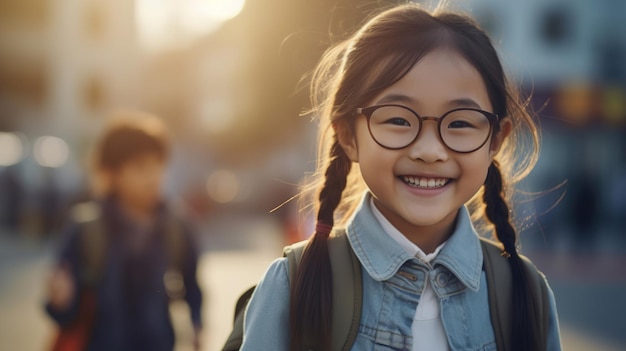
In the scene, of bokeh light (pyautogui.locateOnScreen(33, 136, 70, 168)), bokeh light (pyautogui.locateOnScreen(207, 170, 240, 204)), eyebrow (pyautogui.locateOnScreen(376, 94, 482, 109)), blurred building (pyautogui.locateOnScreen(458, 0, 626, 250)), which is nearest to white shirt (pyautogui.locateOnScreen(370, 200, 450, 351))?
eyebrow (pyautogui.locateOnScreen(376, 94, 482, 109))

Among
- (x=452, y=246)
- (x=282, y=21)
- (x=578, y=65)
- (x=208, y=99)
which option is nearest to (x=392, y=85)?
(x=452, y=246)

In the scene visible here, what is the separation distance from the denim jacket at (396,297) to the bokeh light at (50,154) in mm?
18839

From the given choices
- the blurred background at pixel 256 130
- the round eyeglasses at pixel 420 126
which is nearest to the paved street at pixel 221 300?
the blurred background at pixel 256 130

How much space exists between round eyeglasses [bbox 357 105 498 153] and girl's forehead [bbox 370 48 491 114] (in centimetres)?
2

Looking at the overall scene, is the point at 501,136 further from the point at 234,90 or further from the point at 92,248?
the point at 234,90

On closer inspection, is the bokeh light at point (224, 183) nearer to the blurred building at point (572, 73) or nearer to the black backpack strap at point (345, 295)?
the blurred building at point (572, 73)

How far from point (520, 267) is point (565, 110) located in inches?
865

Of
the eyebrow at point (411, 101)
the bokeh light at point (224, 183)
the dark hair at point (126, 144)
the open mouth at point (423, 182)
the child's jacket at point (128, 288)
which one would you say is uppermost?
the eyebrow at point (411, 101)

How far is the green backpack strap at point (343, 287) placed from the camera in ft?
5.69

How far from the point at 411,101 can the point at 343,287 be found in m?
0.48

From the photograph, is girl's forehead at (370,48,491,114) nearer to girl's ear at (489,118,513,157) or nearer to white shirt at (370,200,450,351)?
girl's ear at (489,118,513,157)

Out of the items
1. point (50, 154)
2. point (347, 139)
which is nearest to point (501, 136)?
point (347, 139)

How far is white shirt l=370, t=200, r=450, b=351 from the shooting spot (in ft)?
5.91

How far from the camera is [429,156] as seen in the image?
176 cm
